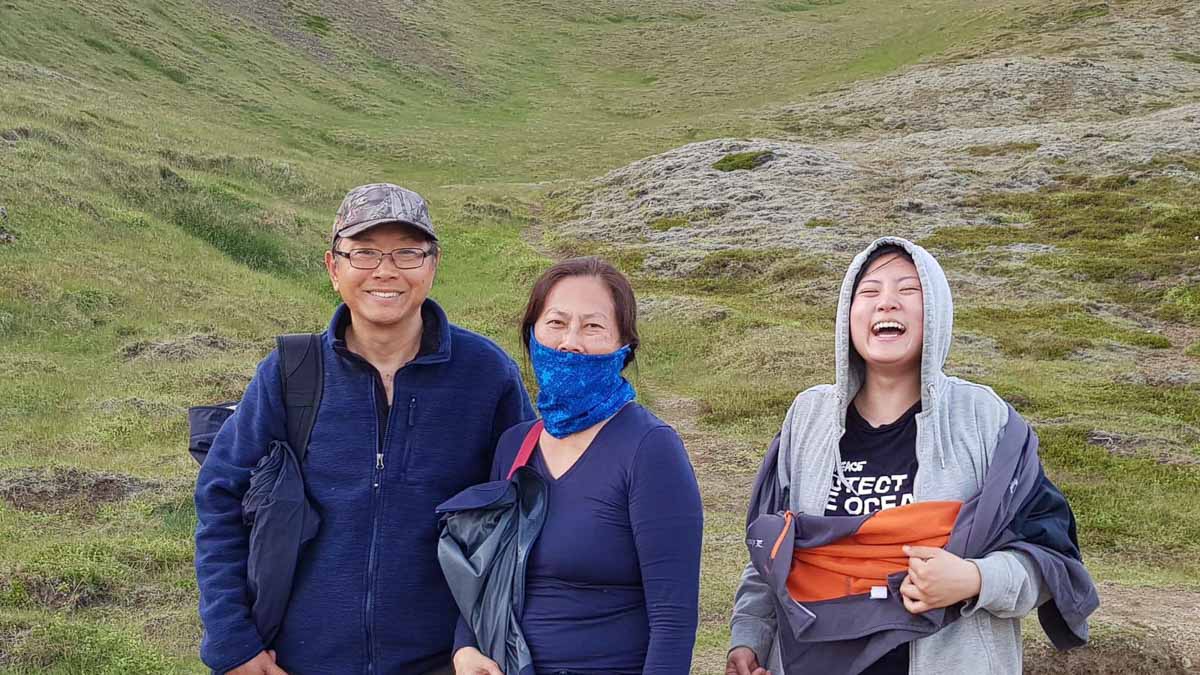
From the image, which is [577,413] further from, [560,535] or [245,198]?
[245,198]

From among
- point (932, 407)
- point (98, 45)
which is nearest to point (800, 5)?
point (98, 45)

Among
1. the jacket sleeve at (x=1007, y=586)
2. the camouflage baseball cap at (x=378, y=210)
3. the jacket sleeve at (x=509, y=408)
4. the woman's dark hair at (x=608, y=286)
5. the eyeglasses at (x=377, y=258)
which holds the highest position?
the camouflage baseball cap at (x=378, y=210)

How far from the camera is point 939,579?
11.7 feet

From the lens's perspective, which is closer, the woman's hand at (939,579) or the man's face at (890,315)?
the woman's hand at (939,579)

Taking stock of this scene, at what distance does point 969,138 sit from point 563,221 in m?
21.9

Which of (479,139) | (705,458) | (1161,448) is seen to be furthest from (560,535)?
(479,139)

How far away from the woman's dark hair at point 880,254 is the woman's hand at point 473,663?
Result: 2040 mm

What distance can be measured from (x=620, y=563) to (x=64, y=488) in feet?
33.1

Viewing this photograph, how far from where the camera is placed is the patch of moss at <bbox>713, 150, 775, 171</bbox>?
47.5 m

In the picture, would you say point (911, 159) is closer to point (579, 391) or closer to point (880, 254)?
point (880, 254)

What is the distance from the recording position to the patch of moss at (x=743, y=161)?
1871 inches

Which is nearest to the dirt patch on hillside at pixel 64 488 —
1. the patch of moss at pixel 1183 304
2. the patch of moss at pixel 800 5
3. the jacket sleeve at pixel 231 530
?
the jacket sleeve at pixel 231 530

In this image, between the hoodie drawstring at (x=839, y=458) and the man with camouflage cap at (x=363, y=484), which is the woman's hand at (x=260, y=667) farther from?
the hoodie drawstring at (x=839, y=458)

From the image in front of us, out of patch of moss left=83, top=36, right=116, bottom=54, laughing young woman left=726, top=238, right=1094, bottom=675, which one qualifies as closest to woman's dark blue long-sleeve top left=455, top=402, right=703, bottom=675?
laughing young woman left=726, top=238, right=1094, bottom=675
